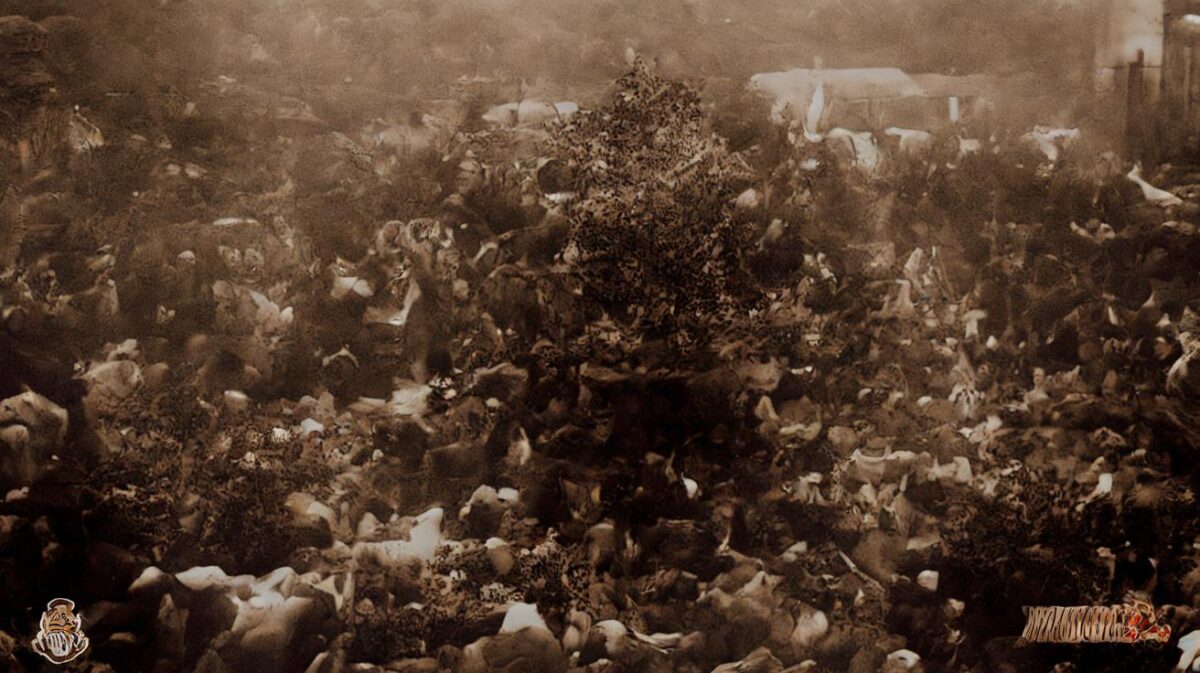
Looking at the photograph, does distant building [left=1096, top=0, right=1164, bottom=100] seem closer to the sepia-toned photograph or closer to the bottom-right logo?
the sepia-toned photograph

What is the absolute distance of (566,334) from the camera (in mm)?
3443

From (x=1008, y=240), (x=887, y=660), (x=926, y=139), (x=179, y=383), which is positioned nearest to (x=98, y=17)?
(x=179, y=383)

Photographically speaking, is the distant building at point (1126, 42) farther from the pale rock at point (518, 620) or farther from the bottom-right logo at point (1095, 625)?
the pale rock at point (518, 620)

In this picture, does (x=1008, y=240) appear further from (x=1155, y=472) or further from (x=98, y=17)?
(x=98, y=17)

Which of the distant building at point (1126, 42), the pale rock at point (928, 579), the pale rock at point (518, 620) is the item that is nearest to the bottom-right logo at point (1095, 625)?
the pale rock at point (928, 579)

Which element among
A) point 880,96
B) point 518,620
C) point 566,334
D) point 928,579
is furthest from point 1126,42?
point 518,620

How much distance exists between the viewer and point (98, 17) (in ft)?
11.2

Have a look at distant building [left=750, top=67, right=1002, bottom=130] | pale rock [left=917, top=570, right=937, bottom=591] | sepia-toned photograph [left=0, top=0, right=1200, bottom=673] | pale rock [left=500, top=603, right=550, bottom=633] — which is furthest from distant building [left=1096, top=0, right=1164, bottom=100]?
pale rock [left=500, top=603, right=550, bottom=633]

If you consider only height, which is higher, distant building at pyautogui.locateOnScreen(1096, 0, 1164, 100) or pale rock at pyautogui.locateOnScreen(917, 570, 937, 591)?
distant building at pyautogui.locateOnScreen(1096, 0, 1164, 100)

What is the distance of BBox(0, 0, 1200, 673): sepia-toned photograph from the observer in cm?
338

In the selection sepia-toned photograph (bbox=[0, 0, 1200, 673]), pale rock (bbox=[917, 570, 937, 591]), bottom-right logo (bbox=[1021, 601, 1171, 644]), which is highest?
sepia-toned photograph (bbox=[0, 0, 1200, 673])

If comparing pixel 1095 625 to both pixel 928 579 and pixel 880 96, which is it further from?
pixel 880 96

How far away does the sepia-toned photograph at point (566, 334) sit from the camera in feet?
11.1

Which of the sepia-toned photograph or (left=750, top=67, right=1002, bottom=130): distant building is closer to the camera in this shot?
the sepia-toned photograph
